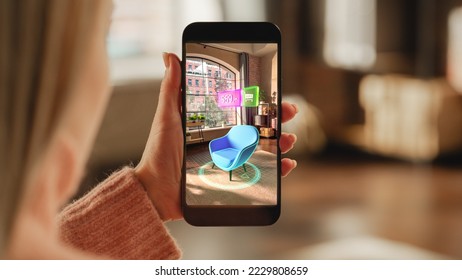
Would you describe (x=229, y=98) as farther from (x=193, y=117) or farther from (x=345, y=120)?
(x=345, y=120)

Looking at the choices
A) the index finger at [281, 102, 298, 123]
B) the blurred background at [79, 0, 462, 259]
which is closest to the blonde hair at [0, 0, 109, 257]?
the blurred background at [79, 0, 462, 259]

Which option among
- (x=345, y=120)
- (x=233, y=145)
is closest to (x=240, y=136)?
(x=233, y=145)

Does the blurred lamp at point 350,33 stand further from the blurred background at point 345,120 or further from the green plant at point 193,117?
the green plant at point 193,117

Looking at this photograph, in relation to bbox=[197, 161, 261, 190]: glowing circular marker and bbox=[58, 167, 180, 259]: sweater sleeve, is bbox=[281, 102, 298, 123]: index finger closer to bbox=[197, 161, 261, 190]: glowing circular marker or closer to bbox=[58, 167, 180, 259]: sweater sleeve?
bbox=[197, 161, 261, 190]: glowing circular marker

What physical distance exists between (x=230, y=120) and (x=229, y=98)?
2 centimetres

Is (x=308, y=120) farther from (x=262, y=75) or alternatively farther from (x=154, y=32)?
(x=154, y=32)

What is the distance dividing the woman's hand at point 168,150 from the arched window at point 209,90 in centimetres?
2

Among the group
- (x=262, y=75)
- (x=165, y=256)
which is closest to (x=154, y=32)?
(x=262, y=75)

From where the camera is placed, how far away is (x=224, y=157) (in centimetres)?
42

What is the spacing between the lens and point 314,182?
1.58 feet

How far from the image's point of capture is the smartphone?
0.42 m

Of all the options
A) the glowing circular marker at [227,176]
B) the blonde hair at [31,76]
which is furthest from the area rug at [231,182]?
the blonde hair at [31,76]

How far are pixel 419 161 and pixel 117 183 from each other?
0.35 metres

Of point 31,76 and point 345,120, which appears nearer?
point 31,76
